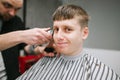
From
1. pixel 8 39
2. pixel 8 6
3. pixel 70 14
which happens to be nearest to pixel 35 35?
pixel 8 39

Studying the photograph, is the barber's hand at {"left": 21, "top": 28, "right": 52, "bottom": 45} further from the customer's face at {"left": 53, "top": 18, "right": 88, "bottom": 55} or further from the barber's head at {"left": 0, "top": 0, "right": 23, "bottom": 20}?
the barber's head at {"left": 0, "top": 0, "right": 23, "bottom": 20}

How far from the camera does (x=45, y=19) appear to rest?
3.17m

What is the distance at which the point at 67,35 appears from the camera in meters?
1.42

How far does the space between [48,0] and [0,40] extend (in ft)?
6.10

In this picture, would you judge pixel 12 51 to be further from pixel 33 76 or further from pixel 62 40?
pixel 62 40

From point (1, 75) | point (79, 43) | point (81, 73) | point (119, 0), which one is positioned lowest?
point (1, 75)

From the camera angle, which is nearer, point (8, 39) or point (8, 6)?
point (8, 39)

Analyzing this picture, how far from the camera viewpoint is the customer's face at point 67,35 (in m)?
1.42

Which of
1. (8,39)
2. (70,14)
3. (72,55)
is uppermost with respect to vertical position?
(70,14)

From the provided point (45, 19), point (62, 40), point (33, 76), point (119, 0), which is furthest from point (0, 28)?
point (119, 0)

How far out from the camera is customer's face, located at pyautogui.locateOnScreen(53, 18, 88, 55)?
1.42 meters

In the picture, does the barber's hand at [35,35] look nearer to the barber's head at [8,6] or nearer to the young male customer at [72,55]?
the young male customer at [72,55]

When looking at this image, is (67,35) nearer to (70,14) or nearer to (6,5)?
(70,14)

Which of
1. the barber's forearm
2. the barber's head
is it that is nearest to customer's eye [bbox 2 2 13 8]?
the barber's head
